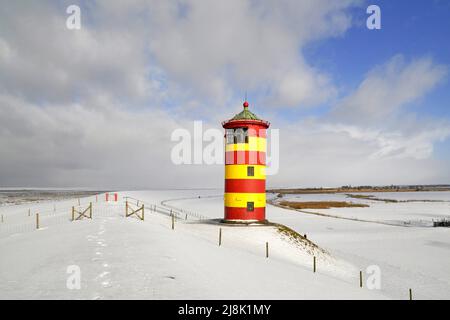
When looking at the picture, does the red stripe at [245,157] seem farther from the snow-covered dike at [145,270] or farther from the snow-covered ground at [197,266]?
the snow-covered dike at [145,270]

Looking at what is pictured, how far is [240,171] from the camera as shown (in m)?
26.7

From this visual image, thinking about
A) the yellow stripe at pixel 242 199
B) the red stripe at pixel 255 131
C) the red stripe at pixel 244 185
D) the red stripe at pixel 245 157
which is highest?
the red stripe at pixel 255 131

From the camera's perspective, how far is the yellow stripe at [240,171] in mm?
26656

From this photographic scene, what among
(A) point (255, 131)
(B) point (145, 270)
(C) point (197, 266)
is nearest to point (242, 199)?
(A) point (255, 131)

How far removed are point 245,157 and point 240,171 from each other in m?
1.23

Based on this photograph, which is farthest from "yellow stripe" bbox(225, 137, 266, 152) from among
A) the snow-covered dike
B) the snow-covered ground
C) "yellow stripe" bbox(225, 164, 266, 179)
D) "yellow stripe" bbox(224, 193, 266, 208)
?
the snow-covered dike

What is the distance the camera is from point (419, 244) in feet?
107

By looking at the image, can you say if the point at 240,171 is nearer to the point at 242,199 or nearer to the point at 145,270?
the point at 242,199

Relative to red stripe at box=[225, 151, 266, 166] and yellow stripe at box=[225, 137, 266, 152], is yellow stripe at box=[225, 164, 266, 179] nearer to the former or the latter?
red stripe at box=[225, 151, 266, 166]

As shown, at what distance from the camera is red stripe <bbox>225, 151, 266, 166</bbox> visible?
1050 inches

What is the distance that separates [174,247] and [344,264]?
43.9 feet

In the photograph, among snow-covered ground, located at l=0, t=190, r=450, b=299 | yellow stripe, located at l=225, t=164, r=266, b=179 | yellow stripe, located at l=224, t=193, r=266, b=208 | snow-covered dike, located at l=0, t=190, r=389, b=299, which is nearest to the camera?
snow-covered dike, located at l=0, t=190, r=389, b=299

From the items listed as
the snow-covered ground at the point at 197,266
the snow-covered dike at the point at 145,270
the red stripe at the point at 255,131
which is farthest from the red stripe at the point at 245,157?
the snow-covered dike at the point at 145,270
